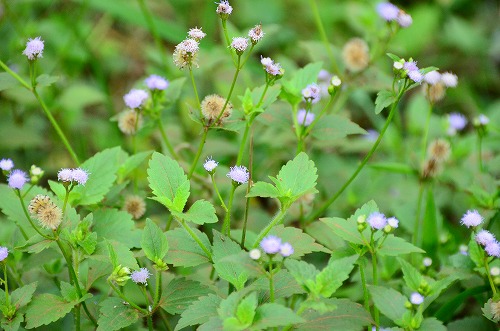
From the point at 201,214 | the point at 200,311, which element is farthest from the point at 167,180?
the point at 200,311

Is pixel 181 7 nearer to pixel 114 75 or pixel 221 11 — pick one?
pixel 114 75

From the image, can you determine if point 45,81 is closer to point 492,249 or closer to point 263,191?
point 263,191

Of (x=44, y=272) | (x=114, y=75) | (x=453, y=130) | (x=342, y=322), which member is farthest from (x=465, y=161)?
Result: (x=114, y=75)

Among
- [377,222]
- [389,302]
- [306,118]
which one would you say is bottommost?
[389,302]

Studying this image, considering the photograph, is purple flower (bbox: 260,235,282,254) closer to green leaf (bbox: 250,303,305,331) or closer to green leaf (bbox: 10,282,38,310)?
green leaf (bbox: 250,303,305,331)

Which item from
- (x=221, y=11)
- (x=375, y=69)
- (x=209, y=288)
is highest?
(x=221, y=11)

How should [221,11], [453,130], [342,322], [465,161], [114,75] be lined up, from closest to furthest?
[342,322] < [221,11] < [453,130] < [465,161] < [114,75]

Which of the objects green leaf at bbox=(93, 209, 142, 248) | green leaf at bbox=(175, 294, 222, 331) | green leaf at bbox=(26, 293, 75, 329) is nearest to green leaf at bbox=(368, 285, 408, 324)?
green leaf at bbox=(175, 294, 222, 331)
